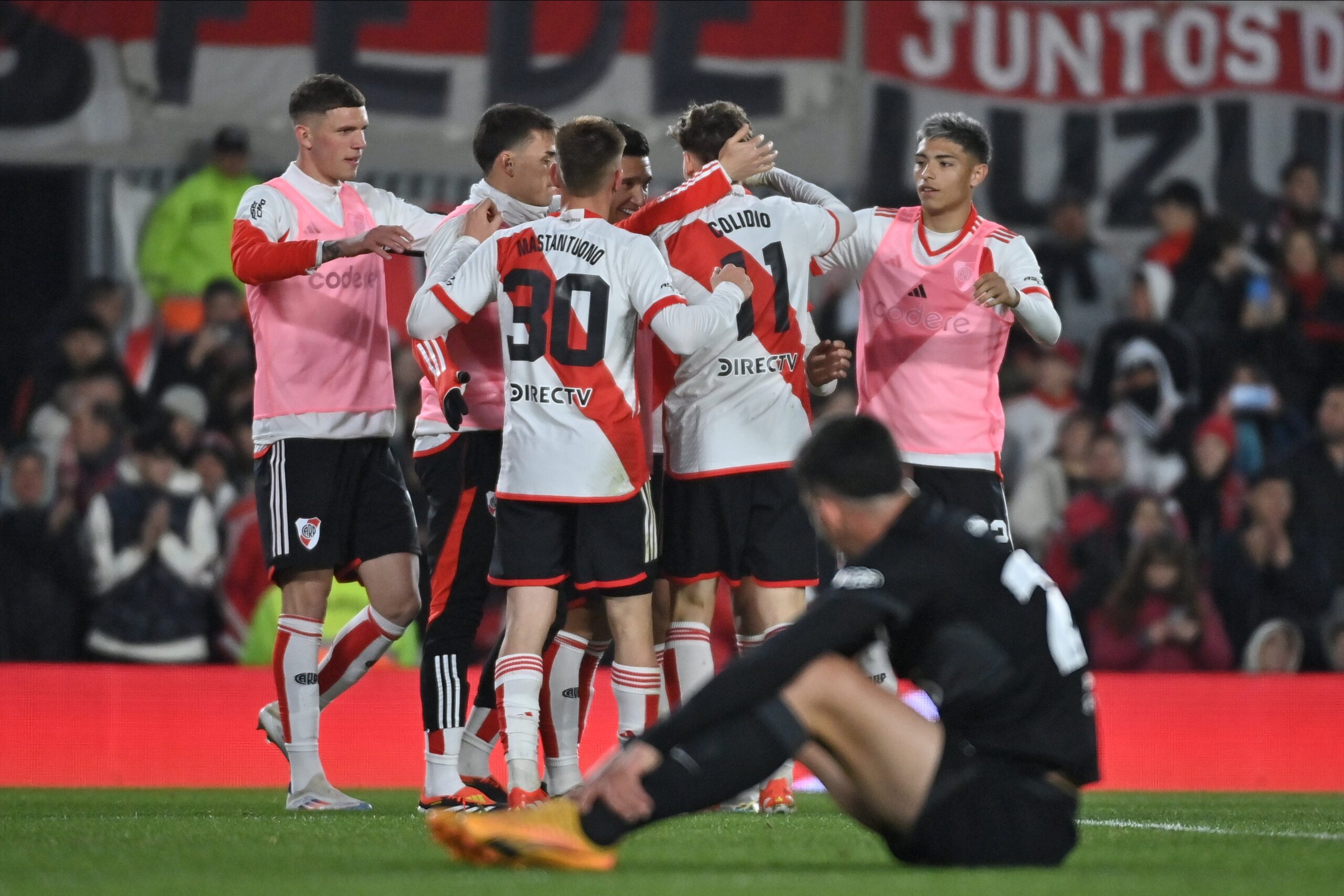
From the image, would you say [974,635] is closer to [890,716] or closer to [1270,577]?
[890,716]

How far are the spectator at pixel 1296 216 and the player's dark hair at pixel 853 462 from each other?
945 centimetres

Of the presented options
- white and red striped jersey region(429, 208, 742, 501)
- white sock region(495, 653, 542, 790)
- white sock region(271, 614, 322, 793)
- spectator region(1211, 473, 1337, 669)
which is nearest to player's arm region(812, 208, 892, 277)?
white and red striped jersey region(429, 208, 742, 501)

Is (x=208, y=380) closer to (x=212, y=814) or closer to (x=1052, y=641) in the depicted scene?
(x=212, y=814)

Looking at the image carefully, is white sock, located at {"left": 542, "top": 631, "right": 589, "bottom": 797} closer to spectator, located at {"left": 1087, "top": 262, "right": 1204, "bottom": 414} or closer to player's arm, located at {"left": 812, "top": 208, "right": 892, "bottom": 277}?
player's arm, located at {"left": 812, "top": 208, "right": 892, "bottom": 277}

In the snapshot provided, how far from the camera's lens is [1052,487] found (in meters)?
11.3

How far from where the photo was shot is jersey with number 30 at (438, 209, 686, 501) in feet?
19.0

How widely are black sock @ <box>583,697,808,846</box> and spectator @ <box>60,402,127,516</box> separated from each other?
7.79 metres

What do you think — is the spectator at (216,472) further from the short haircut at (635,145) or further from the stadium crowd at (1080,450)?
the short haircut at (635,145)

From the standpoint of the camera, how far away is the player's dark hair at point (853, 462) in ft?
12.8

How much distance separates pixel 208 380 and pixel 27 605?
1.83m

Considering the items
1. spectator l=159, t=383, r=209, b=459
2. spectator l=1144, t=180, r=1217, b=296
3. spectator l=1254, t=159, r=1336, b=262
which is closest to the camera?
spectator l=159, t=383, r=209, b=459

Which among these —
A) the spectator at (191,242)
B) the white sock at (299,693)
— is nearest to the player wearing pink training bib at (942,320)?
the white sock at (299,693)

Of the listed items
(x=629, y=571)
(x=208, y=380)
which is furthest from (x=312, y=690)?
(x=208, y=380)

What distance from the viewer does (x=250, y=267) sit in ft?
20.9
